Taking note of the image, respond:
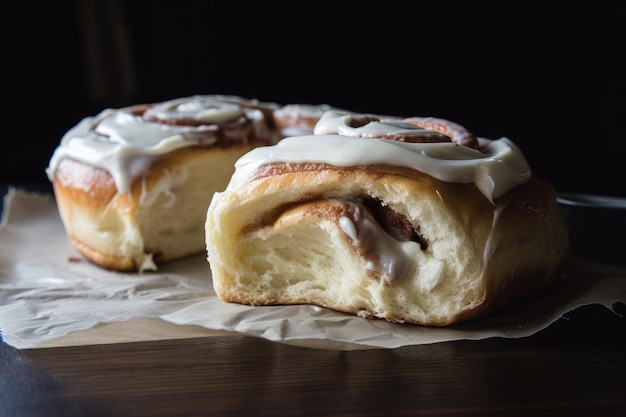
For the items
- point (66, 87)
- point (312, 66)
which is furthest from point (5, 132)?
point (312, 66)

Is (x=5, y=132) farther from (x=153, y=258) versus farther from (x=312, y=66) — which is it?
(x=153, y=258)

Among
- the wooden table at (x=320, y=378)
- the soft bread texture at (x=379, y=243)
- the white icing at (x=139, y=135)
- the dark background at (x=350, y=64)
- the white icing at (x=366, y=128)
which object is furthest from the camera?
the dark background at (x=350, y=64)

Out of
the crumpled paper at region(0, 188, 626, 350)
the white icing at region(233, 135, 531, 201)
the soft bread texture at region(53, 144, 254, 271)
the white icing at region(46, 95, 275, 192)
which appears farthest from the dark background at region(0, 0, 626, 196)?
the white icing at region(233, 135, 531, 201)

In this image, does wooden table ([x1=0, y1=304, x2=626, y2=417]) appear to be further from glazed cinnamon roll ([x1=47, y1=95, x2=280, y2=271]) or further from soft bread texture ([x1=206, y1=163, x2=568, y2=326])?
glazed cinnamon roll ([x1=47, y1=95, x2=280, y2=271])

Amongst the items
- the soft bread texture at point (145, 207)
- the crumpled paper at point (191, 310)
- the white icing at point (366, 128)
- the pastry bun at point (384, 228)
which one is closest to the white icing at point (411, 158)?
the pastry bun at point (384, 228)

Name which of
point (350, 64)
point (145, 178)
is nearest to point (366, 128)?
point (145, 178)

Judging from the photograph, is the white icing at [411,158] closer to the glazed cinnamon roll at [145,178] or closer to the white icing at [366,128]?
the white icing at [366,128]
